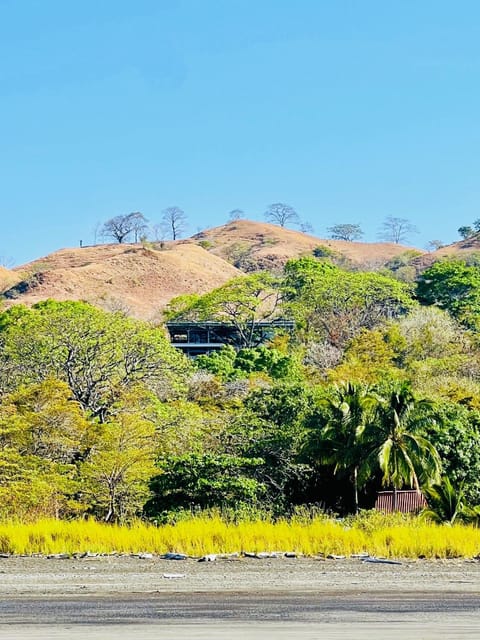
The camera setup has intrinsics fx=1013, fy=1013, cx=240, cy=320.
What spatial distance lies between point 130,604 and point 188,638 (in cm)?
258

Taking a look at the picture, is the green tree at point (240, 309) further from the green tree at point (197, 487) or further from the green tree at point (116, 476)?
the green tree at point (197, 487)

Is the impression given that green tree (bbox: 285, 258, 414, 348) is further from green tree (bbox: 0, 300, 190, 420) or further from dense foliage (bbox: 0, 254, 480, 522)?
green tree (bbox: 0, 300, 190, 420)

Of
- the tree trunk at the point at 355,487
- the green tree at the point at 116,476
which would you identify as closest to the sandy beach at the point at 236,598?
the green tree at the point at 116,476

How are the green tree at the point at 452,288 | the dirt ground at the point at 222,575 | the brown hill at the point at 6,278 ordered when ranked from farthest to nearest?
the brown hill at the point at 6,278, the green tree at the point at 452,288, the dirt ground at the point at 222,575

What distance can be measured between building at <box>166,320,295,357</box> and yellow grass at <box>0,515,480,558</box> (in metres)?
63.0

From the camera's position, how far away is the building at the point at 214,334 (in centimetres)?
8519

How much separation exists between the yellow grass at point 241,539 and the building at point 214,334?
6295 centimetres

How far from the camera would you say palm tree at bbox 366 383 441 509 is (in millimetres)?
34000

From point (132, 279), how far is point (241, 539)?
123 m

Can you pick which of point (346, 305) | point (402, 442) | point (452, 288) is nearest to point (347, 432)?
point (402, 442)

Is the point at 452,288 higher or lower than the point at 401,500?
higher

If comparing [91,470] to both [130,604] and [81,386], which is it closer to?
[81,386]

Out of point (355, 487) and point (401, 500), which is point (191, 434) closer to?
point (355, 487)

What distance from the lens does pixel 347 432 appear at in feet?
118
